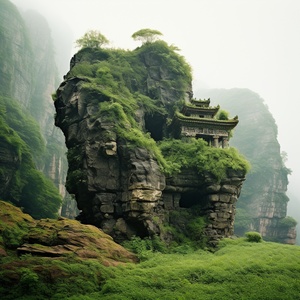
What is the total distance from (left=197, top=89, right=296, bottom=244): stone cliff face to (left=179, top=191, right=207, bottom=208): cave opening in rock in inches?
1367

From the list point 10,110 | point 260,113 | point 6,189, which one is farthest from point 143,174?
point 260,113

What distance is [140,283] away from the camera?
35.4 feet

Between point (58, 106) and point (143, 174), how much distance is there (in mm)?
10121

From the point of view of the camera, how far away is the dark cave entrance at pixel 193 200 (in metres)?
22.6

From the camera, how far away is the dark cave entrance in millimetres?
22555

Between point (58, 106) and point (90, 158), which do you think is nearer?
point (90, 158)

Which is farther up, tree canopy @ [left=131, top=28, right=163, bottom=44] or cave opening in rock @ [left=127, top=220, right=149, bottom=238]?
tree canopy @ [left=131, top=28, right=163, bottom=44]

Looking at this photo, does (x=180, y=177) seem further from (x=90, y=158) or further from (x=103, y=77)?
(x=103, y=77)

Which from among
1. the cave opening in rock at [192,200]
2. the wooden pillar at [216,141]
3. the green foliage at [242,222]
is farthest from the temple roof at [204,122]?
the green foliage at [242,222]

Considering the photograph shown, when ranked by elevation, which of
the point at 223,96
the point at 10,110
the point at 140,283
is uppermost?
the point at 223,96

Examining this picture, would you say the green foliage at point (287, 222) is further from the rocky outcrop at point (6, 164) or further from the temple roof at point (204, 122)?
the rocky outcrop at point (6, 164)

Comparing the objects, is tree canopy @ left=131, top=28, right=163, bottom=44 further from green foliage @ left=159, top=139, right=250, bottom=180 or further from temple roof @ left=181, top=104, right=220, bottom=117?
green foliage @ left=159, top=139, right=250, bottom=180

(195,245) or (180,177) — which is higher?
(180,177)

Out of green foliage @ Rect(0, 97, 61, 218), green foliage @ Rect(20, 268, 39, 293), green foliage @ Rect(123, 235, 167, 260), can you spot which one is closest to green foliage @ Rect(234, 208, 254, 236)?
green foliage @ Rect(0, 97, 61, 218)
